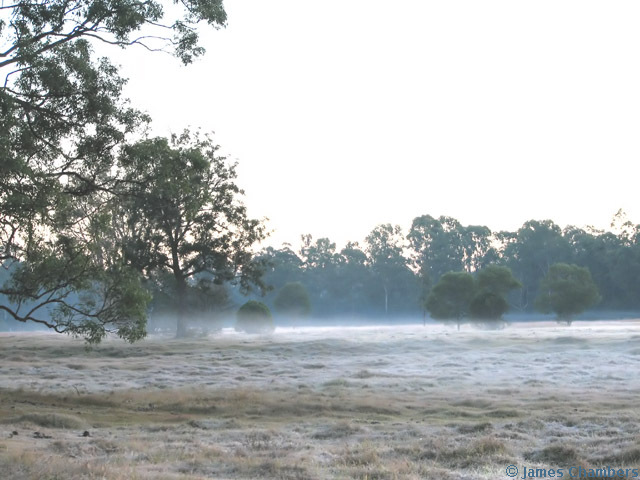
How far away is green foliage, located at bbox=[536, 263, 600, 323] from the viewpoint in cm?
6444

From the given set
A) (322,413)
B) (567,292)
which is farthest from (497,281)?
(322,413)

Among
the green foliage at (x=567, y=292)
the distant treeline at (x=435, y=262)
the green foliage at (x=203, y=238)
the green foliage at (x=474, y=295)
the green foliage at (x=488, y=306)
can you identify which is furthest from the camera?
the distant treeline at (x=435, y=262)

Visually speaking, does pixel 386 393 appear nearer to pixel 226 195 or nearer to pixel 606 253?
pixel 226 195

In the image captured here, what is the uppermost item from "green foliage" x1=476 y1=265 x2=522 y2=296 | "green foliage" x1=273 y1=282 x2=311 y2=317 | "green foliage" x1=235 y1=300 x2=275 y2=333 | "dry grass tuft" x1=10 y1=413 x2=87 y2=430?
"green foliage" x1=476 y1=265 x2=522 y2=296

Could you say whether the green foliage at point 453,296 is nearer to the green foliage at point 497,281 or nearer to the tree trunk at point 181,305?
the green foliage at point 497,281

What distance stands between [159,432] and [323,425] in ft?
12.6

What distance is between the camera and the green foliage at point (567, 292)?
6444 cm

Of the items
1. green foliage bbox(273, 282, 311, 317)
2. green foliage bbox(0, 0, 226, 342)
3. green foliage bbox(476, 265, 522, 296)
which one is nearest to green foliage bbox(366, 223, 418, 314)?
green foliage bbox(273, 282, 311, 317)

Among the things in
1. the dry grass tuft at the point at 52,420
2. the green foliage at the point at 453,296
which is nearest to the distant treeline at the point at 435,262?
the green foliage at the point at 453,296

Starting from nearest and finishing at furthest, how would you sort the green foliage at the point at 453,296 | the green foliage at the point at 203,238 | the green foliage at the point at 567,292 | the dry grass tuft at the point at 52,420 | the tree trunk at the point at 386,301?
the dry grass tuft at the point at 52,420, the green foliage at the point at 203,238, the green foliage at the point at 567,292, the green foliage at the point at 453,296, the tree trunk at the point at 386,301

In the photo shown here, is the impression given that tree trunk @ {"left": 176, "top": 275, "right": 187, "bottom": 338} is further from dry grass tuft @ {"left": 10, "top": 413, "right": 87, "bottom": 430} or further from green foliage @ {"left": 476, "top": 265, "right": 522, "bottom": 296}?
dry grass tuft @ {"left": 10, "top": 413, "right": 87, "bottom": 430}

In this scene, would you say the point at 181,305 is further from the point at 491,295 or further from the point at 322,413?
the point at 322,413

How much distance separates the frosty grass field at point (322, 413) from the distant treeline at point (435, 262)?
5745cm

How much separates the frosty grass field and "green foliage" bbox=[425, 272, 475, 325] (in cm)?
2537
